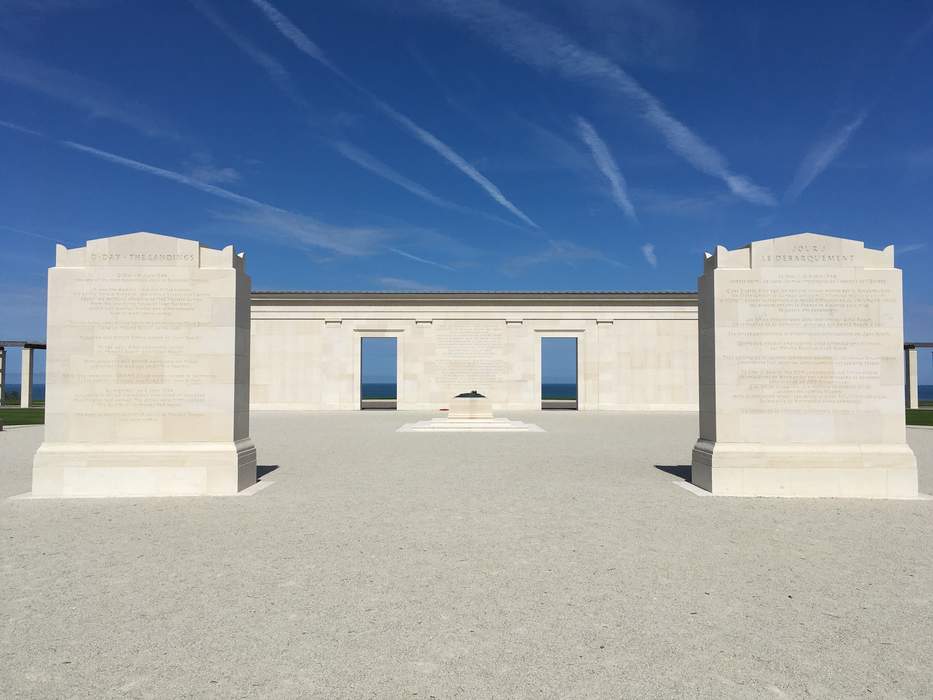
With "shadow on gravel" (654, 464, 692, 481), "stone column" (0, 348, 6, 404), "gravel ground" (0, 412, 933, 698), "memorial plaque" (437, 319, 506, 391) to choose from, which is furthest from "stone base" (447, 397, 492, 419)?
"stone column" (0, 348, 6, 404)

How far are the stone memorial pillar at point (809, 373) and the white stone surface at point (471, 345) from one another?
28.3 m

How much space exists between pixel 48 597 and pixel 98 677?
2051 mm

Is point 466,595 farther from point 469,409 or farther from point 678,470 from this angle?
point 469,409

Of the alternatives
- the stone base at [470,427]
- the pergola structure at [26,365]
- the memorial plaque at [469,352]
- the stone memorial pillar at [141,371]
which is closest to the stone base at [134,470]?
the stone memorial pillar at [141,371]

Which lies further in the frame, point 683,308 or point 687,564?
point 683,308

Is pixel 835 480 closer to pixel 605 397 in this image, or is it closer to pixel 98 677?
pixel 98 677

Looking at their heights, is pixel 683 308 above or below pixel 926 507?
above

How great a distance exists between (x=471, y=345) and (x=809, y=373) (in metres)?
29.5

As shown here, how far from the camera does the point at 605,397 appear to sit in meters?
39.7

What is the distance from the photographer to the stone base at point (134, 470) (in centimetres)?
1087

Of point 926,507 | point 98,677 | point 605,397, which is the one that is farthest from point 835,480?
point 605,397

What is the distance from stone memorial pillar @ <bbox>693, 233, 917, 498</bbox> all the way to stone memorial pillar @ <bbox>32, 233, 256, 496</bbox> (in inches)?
351

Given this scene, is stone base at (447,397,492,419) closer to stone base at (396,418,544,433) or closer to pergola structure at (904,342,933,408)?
stone base at (396,418,544,433)

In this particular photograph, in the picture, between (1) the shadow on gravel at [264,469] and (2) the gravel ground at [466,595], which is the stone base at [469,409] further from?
(2) the gravel ground at [466,595]
